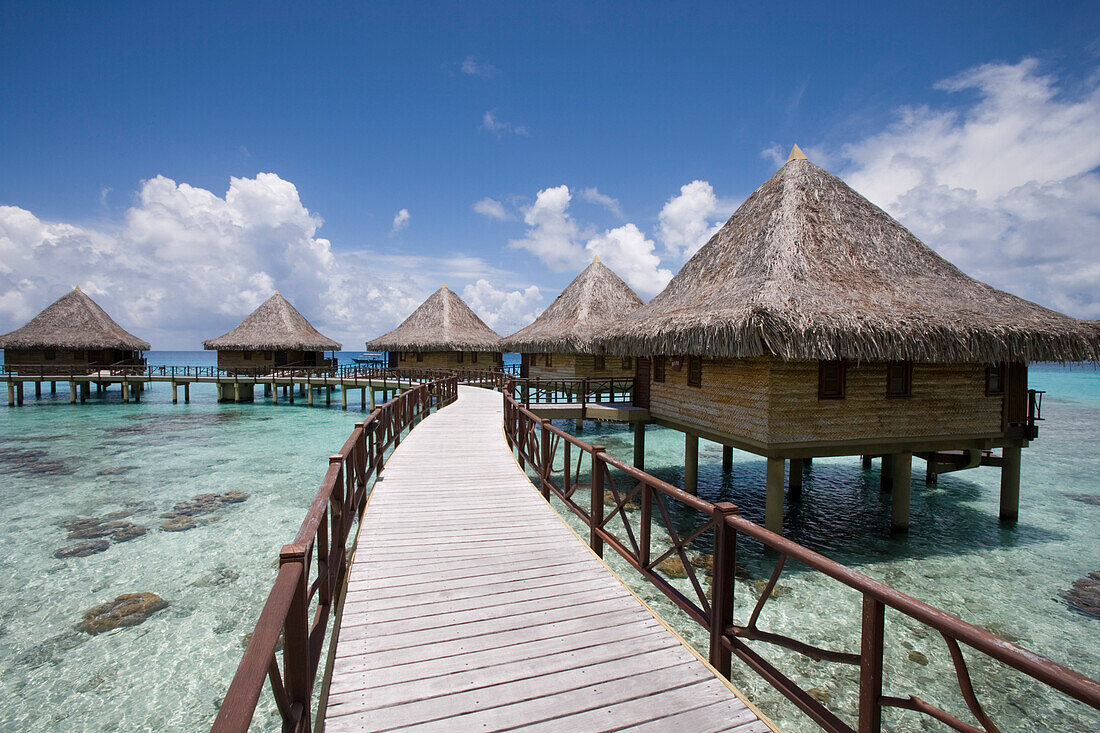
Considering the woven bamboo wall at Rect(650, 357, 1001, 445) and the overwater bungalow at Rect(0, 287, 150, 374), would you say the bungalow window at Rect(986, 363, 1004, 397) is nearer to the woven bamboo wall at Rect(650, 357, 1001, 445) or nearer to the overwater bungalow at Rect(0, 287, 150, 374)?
the woven bamboo wall at Rect(650, 357, 1001, 445)

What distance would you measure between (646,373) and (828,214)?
5611 millimetres

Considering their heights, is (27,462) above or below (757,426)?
below

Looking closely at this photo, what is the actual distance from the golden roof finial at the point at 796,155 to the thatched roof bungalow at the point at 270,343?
93.2 ft

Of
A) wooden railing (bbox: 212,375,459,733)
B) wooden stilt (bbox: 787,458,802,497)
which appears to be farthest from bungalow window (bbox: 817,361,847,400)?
wooden railing (bbox: 212,375,459,733)

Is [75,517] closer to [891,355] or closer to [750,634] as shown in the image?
[750,634]

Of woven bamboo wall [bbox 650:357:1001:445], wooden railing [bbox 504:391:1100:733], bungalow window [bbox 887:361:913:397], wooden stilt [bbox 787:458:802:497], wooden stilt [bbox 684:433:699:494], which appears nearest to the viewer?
wooden railing [bbox 504:391:1100:733]

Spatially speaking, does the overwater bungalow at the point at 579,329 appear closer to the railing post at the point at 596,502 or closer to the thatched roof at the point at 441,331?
the thatched roof at the point at 441,331

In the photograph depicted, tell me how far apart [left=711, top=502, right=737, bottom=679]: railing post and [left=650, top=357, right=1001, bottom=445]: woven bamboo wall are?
5.91 meters

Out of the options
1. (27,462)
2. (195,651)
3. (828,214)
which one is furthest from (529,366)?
(195,651)

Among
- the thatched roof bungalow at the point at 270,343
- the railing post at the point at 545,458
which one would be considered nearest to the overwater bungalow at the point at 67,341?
the thatched roof bungalow at the point at 270,343

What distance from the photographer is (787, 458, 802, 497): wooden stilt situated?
489 inches

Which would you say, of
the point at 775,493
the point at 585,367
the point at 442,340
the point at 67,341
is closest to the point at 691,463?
the point at 775,493

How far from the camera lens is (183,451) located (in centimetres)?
1675

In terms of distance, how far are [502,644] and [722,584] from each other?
4.86ft
